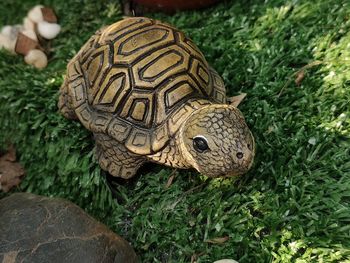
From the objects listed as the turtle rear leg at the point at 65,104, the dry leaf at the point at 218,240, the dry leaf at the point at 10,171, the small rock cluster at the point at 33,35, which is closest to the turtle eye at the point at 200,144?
the dry leaf at the point at 218,240

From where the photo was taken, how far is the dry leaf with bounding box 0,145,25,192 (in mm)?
3422

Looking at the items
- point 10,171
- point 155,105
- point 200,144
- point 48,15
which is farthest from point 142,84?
point 48,15

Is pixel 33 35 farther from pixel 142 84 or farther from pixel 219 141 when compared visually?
pixel 219 141

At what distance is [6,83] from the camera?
362 cm

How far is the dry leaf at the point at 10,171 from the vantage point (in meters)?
3.42

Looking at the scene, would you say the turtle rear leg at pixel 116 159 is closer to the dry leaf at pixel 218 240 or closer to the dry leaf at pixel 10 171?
the dry leaf at pixel 218 240

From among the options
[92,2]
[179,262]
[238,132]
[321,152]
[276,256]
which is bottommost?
[179,262]

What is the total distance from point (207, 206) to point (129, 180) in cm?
65

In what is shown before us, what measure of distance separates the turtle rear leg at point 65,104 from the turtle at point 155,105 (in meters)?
0.18

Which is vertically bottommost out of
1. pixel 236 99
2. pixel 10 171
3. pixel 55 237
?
pixel 10 171

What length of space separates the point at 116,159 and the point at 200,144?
0.72 metres

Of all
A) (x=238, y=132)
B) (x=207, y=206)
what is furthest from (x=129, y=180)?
(x=238, y=132)

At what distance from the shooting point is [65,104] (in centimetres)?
321

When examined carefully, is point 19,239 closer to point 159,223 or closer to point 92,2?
point 159,223
